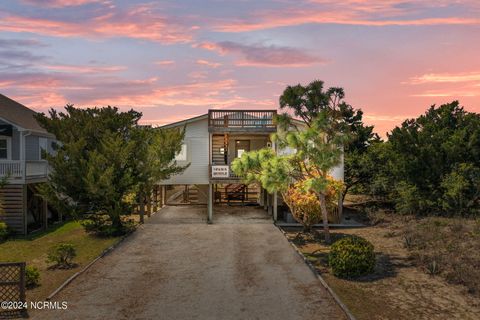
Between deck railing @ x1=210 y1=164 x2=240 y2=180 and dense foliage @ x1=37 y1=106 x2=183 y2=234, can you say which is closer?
dense foliage @ x1=37 y1=106 x2=183 y2=234

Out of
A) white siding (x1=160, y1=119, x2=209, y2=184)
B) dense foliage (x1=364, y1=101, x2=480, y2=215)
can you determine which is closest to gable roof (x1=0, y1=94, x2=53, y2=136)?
white siding (x1=160, y1=119, x2=209, y2=184)

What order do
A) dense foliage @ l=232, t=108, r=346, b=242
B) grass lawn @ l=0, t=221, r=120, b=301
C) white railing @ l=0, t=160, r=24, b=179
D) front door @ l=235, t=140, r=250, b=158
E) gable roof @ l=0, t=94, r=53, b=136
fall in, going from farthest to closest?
front door @ l=235, t=140, r=250, b=158 < gable roof @ l=0, t=94, r=53, b=136 < white railing @ l=0, t=160, r=24, b=179 < dense foliage @ l=232, t=108, r=346, b=242 < grass lawn @ l=0, t=221, r=120, b=301

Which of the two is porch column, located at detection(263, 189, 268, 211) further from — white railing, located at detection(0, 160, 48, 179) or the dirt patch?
white railing, located at detection(0, 160, 48, 179)

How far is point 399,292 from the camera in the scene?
1681cm

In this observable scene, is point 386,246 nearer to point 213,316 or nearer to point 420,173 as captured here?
point 420,173

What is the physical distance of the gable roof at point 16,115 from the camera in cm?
3012

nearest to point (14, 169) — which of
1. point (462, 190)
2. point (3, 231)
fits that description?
point (3, 231)

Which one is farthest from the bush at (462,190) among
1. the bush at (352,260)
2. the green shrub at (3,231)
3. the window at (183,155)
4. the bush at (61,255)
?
the green shrub at (3,231)

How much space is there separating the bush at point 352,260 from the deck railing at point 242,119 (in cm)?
1495

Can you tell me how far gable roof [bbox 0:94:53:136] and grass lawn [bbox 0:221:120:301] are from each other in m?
7.49

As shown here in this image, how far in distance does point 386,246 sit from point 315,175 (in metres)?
5.67

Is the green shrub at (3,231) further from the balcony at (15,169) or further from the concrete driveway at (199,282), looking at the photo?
the concrete driveway at (199,282)

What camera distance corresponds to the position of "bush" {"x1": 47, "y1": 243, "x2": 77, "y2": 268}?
793 inches

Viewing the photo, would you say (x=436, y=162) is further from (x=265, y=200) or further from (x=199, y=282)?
(x=199, y=282)
